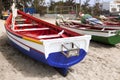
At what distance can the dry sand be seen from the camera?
729 centimetres

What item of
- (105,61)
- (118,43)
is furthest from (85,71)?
(118,43)

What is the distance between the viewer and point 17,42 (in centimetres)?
822

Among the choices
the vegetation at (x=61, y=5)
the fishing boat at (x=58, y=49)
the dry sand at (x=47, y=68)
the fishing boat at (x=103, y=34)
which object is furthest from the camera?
the vegetation at (x=61, y=5)

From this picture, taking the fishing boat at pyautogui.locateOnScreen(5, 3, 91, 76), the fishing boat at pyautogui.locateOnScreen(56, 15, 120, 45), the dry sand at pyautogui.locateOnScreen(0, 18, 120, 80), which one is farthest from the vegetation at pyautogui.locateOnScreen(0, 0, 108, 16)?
the fishing boat at pyautogui.locateOnScreen(5, 3, 91, 76)

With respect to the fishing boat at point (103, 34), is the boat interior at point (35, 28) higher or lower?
higher

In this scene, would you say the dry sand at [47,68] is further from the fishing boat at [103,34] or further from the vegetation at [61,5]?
the vegetation at [61,5]

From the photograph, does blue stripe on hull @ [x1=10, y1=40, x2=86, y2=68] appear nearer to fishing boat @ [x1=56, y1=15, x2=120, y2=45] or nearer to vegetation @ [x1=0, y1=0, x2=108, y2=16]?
fishing boat @ [x1=56, y1=15, x2=120, y2=45]

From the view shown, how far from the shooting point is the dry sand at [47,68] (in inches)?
287

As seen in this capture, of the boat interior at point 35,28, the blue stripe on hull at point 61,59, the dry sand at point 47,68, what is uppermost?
the boat interior at point 35,28

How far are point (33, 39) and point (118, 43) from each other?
5665 mm

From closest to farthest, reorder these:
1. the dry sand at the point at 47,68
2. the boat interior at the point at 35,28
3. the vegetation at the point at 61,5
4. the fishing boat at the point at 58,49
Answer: the fishing boat at the point at 58,49 < the dry sand at the point at 47,68 < the boat interior at the point at 35,28 < the vegetation at the point at 61,5

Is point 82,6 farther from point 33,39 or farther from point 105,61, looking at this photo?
point 33,39

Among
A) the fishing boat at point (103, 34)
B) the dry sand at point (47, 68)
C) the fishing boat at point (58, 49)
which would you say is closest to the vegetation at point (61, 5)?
the fishing boat at point (103, 34)

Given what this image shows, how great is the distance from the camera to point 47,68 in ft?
25.3
